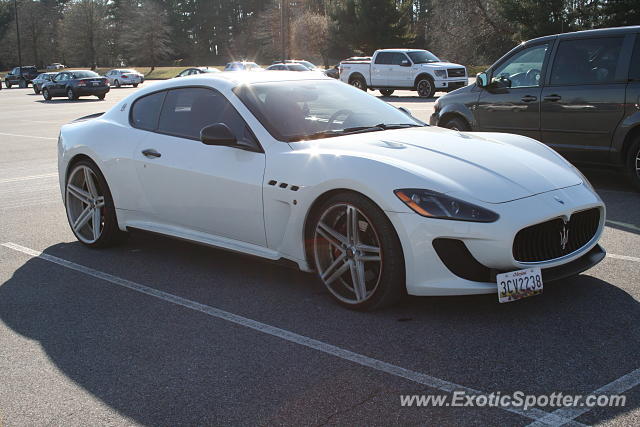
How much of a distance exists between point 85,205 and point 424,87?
24451 millimetres

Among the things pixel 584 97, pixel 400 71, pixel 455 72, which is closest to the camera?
pixel 584 97

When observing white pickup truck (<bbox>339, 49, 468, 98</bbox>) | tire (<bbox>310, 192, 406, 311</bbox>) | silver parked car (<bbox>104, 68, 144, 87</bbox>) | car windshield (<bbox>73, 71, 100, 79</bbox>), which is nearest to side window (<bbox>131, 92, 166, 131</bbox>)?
tire (<bbox>310, 192, 406, 311</bbox>)

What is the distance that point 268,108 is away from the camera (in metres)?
5.55

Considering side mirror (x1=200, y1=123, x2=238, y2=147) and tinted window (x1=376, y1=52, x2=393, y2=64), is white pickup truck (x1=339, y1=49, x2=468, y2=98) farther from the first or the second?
side mirror (x1=200, y1=123, x2=238, y2=147)

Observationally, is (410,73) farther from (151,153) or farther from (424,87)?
(151,153)

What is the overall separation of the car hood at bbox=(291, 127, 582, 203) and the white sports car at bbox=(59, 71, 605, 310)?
1 centimetres

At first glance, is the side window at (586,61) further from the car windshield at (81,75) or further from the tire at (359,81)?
the car windshield at (81,75)

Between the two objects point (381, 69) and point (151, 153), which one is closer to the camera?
point (151, 153)

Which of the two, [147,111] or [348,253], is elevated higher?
[147,111]

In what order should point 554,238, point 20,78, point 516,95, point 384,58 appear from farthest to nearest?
point 20,78 < point 384,58 < point 516,95 < point 554,238

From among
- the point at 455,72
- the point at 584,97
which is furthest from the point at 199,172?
the point at 455,72

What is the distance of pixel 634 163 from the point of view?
848 centimetres

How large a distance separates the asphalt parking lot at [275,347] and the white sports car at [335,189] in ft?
0.95

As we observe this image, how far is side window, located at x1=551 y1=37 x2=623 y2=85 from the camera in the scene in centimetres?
866
